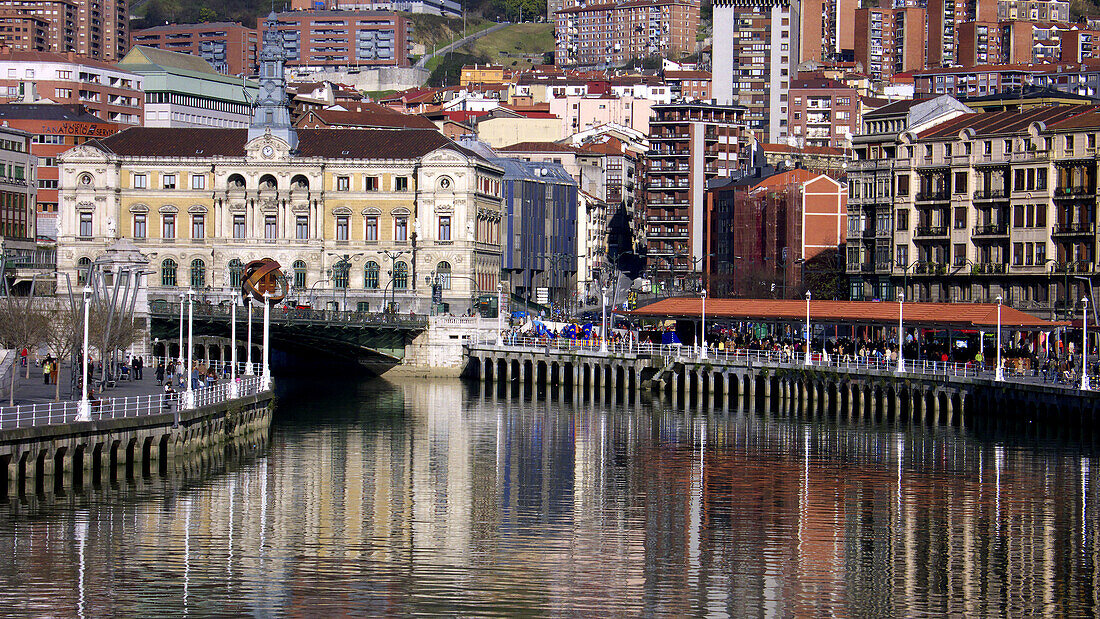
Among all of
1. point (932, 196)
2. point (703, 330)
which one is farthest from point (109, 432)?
point (932, 196)

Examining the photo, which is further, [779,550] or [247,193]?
[247,193]

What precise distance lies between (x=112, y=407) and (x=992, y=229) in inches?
3090

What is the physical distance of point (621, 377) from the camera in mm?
122062

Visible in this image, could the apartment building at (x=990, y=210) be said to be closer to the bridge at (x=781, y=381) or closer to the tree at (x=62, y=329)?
the bridge at (x=781, y=381)

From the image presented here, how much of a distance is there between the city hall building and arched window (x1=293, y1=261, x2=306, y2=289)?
0.25 ft

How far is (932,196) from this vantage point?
137375 mm

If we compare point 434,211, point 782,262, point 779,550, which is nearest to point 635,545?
point 779,550

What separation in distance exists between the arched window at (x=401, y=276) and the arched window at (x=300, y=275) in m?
7.15

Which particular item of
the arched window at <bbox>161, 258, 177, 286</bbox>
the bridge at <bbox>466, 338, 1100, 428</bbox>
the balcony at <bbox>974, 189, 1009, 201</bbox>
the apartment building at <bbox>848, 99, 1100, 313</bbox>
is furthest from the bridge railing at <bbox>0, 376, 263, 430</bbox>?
the arched window at <bbox>161, 258, 177, 286</bbox>

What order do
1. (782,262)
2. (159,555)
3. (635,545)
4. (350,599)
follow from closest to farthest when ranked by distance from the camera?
(350,599) < (159,555) < (635,545) < (782,262)

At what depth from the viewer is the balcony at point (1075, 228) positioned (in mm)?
122113

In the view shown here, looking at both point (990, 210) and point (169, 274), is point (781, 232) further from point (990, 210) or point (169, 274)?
point (169, 274)

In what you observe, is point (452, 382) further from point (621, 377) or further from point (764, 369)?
point (764, 369)

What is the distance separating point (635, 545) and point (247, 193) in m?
99.5
